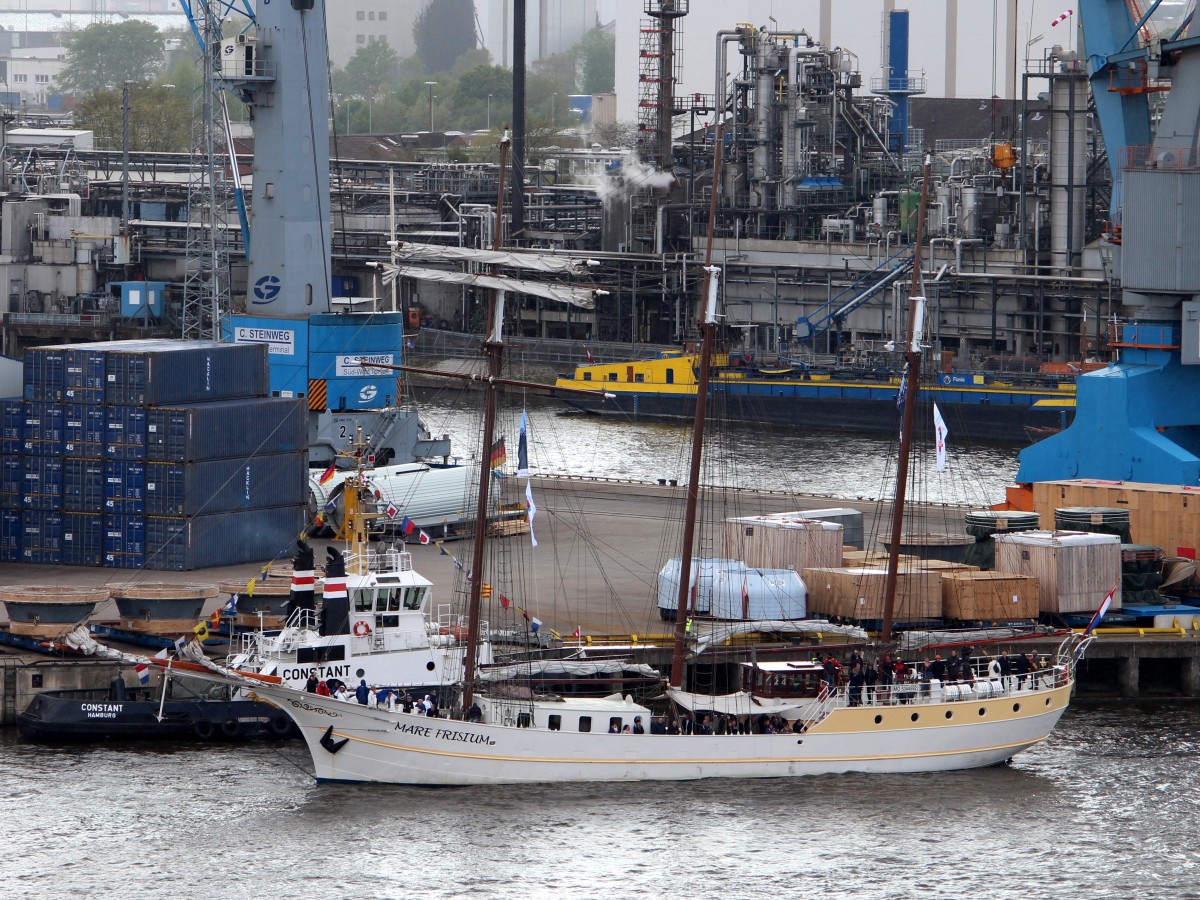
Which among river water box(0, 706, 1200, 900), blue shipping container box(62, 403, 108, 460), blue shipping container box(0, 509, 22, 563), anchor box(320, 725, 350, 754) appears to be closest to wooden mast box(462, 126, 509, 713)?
anchor box(320, 725, 350, 754)

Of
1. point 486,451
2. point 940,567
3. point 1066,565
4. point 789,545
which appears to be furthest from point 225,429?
point 1066,565

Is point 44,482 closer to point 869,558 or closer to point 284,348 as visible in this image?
point 284,348

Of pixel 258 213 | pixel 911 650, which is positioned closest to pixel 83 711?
pixel 911 650

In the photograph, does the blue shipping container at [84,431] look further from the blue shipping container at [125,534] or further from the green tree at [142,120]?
the green tree at [142,120]

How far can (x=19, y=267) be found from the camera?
375 feet

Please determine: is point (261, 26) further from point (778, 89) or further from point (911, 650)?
point (778, 89)

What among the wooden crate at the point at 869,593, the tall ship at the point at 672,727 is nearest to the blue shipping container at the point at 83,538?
the tall ship at the point at 672,727

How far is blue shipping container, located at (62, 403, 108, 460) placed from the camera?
50438mm

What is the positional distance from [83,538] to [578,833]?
20.3 m

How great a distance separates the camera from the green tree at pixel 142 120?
6555 inches

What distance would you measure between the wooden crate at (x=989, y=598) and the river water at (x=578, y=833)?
251 inches

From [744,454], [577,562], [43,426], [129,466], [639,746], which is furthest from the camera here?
[744,454]

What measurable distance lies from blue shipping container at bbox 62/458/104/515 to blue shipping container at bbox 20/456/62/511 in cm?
23

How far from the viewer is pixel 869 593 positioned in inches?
1788
